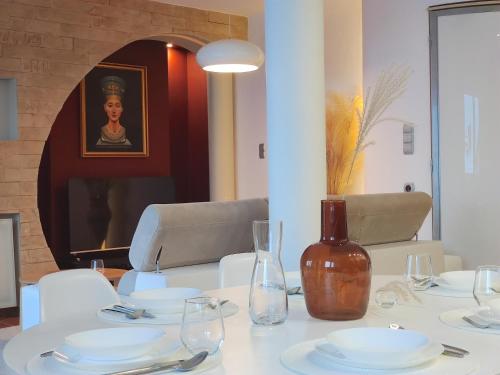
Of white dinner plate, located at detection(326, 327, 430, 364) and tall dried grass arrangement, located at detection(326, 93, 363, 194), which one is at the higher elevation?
tall dried grass arrangement, located at detection(326, 93, 363, 194)

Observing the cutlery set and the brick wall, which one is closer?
the cutlery set

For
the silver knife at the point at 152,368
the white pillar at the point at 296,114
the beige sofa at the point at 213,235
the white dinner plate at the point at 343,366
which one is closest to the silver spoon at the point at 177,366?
the silver knife at the point at 152,368

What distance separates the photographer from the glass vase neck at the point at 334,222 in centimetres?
164

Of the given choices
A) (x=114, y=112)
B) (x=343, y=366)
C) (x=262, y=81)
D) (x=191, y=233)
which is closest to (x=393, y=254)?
(x=191, y=233)

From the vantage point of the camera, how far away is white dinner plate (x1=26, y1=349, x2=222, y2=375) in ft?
4.06

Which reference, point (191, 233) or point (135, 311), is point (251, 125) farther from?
point (135, 311)

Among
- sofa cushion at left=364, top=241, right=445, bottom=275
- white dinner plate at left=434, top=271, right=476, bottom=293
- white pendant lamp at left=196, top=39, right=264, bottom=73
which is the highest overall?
white pendant lamp at left=196, top=39, right=264, bottom=73

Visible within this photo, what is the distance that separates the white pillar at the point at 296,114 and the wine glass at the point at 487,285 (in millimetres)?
1794

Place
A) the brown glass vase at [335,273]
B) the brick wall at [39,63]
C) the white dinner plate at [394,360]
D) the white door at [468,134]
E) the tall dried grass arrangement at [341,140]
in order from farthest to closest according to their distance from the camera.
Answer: the tall dried grass arrangement at [341,140]
the brick wall at [39,63]
the white door at [468,134]
the brown glass vase at [335,273]
the white dinner plate at [394,360]

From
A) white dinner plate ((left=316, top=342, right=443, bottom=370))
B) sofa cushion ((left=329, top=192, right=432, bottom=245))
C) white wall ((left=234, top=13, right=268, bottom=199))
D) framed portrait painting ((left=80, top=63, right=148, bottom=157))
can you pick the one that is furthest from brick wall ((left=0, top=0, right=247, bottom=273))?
white dinner plate ((left=316, top=342, right=443, bottom=370))

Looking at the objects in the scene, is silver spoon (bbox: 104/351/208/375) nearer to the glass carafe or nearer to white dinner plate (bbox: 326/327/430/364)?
white dinner plate (bbox: 326/327/430/364)

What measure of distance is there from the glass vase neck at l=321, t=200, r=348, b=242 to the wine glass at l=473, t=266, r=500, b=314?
318 mm

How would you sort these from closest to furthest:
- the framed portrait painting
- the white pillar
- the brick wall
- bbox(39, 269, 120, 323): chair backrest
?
bbox(39, 269, 120, 323): chair backrest
the white pillar
the brick wall
the framed portrait painting

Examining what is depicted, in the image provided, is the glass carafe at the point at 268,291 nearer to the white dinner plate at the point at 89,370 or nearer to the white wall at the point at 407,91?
the white dinner plate at the point at 89,370
